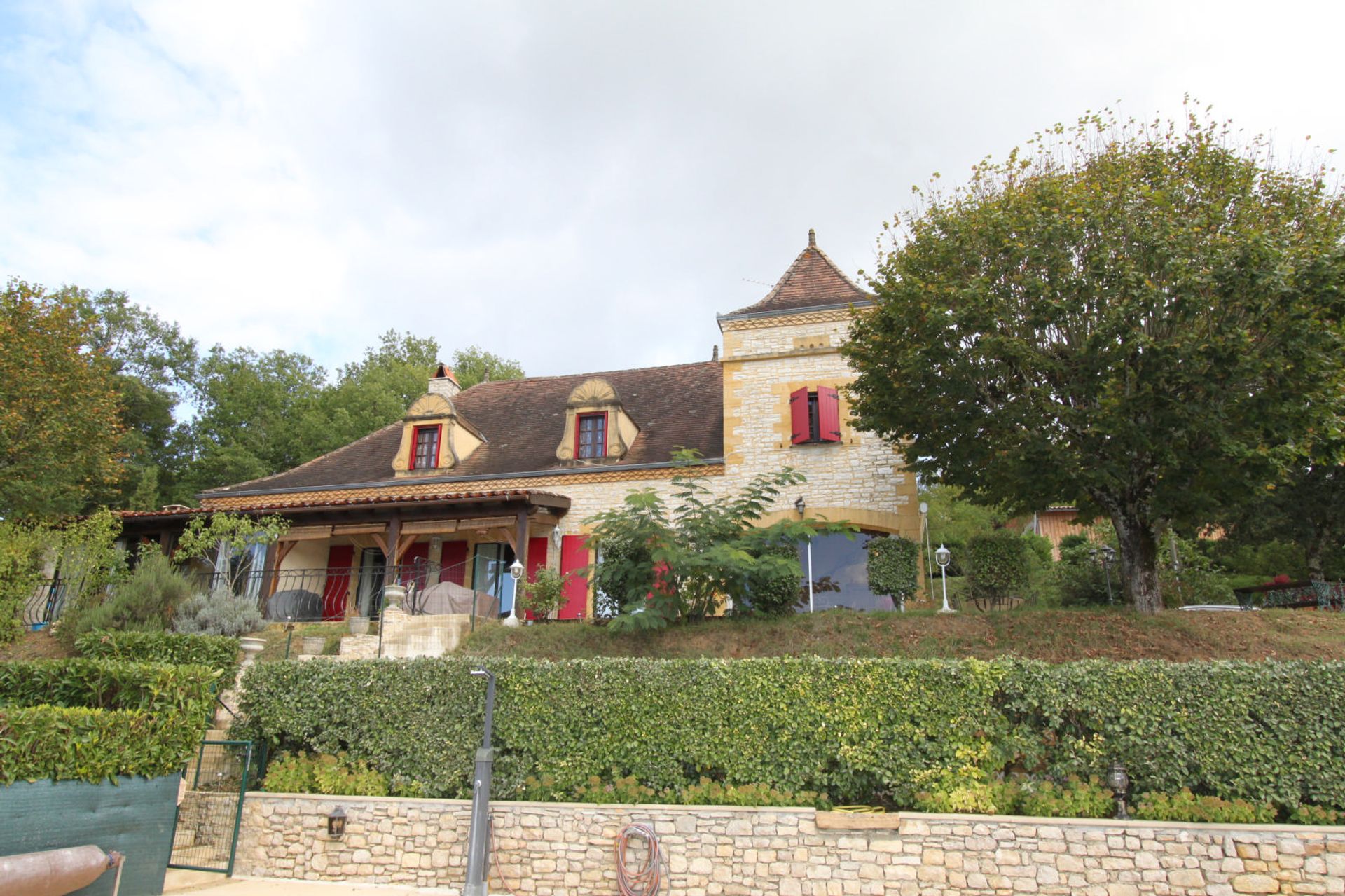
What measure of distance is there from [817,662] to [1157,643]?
4515mm

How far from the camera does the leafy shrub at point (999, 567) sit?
12945mm

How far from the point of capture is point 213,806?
953cm

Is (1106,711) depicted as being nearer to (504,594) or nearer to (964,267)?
(964,267)

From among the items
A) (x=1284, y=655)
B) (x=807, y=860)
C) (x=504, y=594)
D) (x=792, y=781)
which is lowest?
(x=807, y=860)

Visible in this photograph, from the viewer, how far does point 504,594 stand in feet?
54.9

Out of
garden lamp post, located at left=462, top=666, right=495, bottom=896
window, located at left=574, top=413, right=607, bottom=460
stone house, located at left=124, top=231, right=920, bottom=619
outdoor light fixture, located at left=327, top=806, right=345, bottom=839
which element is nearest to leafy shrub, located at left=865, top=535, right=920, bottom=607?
stone house, located at left=124, top=231, right=920, bottom=619

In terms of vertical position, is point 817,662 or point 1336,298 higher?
point 1336,298

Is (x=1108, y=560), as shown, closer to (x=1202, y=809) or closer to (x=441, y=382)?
(x=1202, y=809)

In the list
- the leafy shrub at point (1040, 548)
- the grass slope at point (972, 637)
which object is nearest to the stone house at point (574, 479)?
the grass slope at point (972, 637)

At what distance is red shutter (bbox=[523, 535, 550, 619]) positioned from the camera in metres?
16.4

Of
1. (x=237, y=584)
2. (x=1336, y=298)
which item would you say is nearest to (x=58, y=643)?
(x=237, y=584)

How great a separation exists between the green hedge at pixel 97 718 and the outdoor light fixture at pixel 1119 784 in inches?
382

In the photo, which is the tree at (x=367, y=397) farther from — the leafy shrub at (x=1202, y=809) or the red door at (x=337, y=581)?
the leafy shrub at (x=1202, y=809)

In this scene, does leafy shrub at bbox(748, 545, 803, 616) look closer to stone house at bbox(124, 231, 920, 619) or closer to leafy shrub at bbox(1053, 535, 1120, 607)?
stone house at bbox(124, 231, 920, 619)
